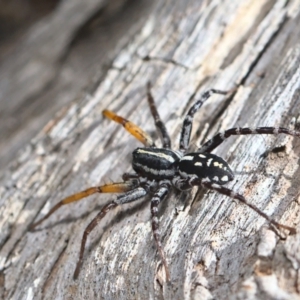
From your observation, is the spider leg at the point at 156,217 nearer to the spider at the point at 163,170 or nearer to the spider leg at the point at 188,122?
the spider at the point at 163,170

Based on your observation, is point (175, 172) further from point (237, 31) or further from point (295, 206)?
point (237, 31)

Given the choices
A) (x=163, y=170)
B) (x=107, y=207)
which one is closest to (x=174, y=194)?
(x=163, y=170)

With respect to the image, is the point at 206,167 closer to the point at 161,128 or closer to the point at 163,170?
the point at 163,170

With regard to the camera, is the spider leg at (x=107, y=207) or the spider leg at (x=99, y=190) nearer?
the spider leg at (x=107, y=207)

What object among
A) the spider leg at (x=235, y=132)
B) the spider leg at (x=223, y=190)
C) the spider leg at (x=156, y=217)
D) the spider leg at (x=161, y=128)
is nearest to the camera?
the spider leg at (x=223, y=190)

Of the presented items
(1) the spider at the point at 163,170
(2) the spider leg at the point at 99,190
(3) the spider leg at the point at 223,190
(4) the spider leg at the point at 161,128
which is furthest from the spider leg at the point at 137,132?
(3) the spider leg at the point at 223,190

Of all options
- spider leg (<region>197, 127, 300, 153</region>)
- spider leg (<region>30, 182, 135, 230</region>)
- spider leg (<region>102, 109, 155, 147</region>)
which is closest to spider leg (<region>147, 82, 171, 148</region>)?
spider leg (<region>102, 109, 155, 147</region>)

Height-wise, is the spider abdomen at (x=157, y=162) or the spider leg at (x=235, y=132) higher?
the spider leg at (x=235, y=132)
